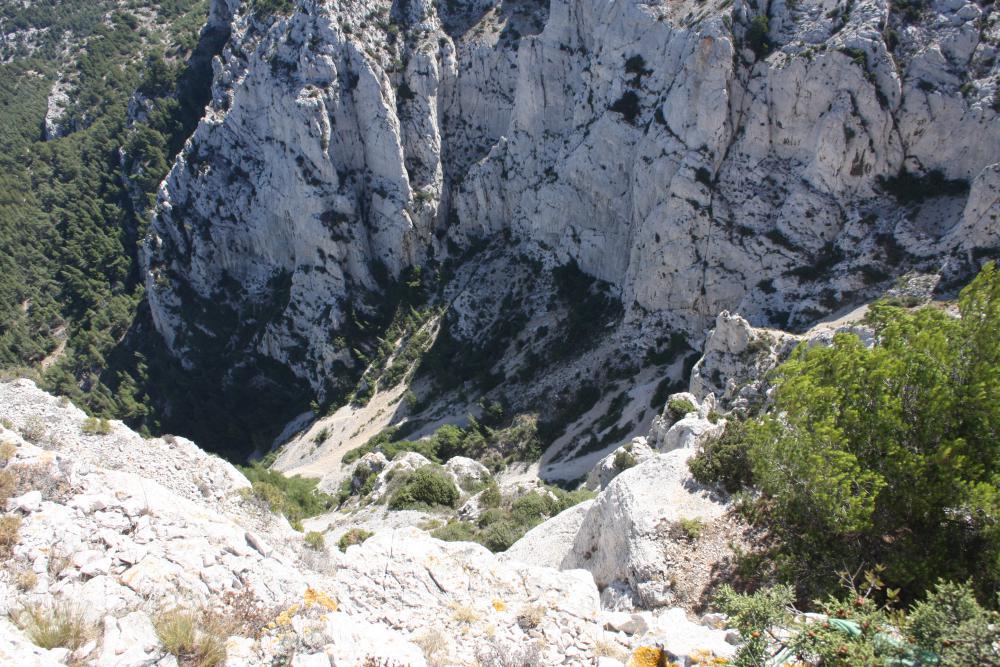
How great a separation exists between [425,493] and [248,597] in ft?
66.8

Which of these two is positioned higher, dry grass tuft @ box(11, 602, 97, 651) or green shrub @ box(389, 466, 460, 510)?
dry grass tuft @ box(11, 602, 97, 651)

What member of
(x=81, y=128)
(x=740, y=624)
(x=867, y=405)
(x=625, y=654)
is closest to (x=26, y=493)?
(x=625, y=654)

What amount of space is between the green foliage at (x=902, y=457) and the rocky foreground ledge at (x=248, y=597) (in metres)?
2.78

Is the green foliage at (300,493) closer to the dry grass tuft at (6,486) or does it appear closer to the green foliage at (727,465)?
the dry grass tuft at (6,486)

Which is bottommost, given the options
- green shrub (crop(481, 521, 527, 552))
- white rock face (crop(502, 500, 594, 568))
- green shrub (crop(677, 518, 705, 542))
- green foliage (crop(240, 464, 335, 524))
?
green foliage (crop(240, 464, 335, 524))

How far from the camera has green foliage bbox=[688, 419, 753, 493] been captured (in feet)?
46.3

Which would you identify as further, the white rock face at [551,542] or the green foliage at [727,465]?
the white rock face at [551,542]

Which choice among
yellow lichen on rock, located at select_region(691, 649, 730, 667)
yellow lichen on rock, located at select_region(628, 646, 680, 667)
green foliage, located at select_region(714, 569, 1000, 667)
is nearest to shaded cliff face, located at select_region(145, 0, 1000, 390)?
green foliage, located at select_region(714, 569, 1000, 667)

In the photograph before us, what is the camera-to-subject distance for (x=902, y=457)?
29.8 ft

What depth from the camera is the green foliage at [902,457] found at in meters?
8.55

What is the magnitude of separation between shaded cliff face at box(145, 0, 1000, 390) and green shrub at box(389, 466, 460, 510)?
2173 cm

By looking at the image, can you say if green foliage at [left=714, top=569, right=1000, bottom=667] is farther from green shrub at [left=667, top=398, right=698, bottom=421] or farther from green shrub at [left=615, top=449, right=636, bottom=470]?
green shrub at [left=667, top=398, right=698, bottom=421]

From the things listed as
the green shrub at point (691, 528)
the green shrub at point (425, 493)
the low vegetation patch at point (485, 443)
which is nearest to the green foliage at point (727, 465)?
the green shrub at point (691, 528)

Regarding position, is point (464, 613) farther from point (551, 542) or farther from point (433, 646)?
point (551, 542)
